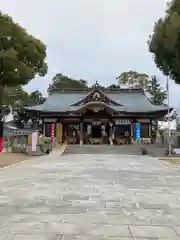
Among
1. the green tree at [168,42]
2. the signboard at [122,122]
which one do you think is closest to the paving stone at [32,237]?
the green tree at [168,42]

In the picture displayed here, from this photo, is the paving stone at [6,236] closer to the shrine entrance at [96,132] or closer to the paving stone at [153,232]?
the paving stone at [153,232]

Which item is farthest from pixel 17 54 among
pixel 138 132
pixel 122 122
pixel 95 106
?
pixel 138 132

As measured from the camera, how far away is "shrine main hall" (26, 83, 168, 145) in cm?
3844

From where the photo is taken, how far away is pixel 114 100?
44.5 metres

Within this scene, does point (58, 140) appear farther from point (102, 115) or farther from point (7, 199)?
point (7, 199)

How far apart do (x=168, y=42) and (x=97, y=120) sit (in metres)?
15.2

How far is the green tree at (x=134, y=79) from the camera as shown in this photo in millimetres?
64812

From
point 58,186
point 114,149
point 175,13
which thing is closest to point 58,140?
point 114,149

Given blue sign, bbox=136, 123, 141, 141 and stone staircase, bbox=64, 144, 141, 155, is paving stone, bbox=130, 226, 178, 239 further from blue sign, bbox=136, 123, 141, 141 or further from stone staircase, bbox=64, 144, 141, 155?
blue sign, bbox=136, 123, 141, 141

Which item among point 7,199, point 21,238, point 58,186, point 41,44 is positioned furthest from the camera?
point 41,44

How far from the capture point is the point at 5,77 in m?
33.0

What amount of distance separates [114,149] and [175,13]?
44.6 ft

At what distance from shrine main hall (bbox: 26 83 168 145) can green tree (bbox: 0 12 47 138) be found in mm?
6428

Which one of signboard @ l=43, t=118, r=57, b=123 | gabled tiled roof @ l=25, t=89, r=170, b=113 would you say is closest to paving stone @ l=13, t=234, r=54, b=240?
gabled tiled roof @ l=25, t=89, r=170, b=113
